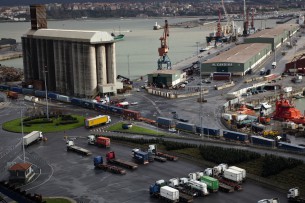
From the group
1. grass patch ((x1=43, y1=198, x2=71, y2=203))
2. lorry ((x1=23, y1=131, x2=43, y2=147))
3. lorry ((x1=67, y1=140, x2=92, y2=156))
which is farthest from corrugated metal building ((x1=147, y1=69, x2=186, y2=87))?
grass patch ((x1=43, y1=198, x2=71, y2=203))

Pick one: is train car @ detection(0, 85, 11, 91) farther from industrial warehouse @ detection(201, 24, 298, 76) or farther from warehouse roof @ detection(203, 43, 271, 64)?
warehouse roof @ detection(203, 43, 271, 64)

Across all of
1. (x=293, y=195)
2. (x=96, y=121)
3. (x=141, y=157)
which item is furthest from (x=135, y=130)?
(x=293, y=195)

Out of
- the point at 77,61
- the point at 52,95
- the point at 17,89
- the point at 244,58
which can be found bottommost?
the point at 17,89

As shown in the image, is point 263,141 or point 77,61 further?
point 77,61

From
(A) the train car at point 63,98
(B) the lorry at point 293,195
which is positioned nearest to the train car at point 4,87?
(A) the train car at point 63,98

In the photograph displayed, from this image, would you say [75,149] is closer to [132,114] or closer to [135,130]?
[135,130]

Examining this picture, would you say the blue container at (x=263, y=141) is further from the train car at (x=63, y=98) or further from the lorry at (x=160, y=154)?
the train car at (x=63, y=98)

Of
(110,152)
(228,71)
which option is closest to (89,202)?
(110,152)

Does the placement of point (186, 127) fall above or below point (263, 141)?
below
